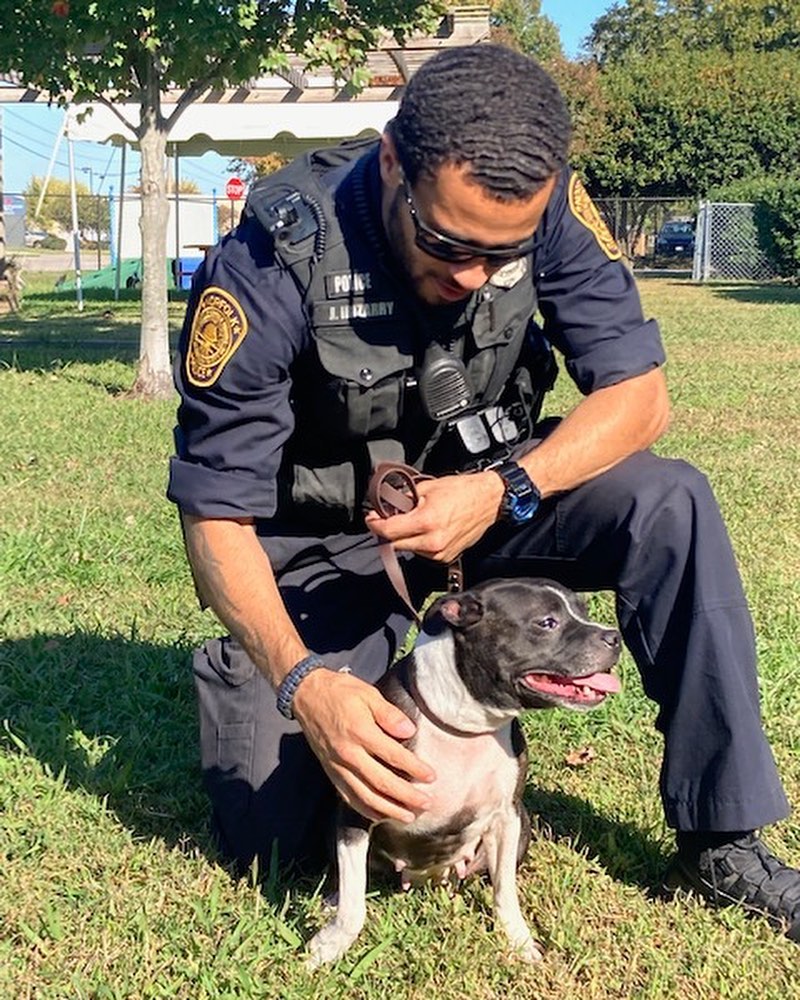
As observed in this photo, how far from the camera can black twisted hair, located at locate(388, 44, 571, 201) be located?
2.14m

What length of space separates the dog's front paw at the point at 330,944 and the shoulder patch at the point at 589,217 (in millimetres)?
1539

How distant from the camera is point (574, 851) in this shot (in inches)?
115

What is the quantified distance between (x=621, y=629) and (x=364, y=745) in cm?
74

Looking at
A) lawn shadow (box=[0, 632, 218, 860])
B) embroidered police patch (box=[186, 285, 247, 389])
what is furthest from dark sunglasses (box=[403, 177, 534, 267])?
lawn shadow (box=[0, 632, 218, 860])

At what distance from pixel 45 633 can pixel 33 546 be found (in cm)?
96

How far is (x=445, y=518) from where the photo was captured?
2.37m

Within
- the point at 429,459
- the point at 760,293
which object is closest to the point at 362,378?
the point at 429,459

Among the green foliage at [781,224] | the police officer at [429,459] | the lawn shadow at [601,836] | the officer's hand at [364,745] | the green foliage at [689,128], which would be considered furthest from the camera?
the green foliage at [689,128]

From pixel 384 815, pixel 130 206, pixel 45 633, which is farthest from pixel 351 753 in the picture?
pixel 130 206

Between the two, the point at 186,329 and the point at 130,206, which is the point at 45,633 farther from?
the point at 130,206

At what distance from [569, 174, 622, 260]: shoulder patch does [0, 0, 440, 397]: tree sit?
5.85 m

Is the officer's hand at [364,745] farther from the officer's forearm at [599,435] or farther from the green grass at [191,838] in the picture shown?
the officer's forearm at [599,435]

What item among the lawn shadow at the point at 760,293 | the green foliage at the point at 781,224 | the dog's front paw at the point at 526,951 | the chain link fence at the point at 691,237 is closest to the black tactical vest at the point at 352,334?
the dog's front paw at the point at 526,951

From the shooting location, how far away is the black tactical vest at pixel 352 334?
2.52 meters
